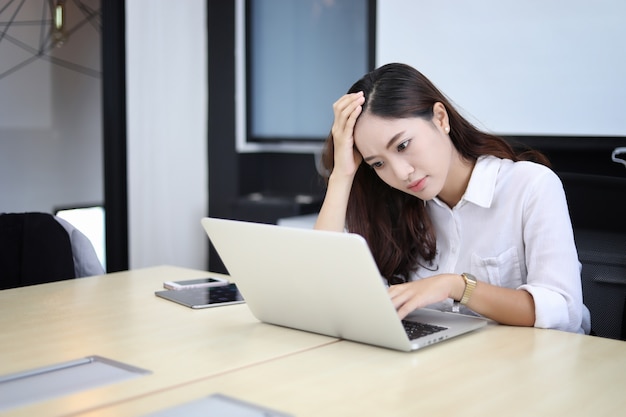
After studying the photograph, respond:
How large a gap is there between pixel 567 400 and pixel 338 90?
9.60 ft

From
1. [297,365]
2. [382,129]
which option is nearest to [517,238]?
[382,129]

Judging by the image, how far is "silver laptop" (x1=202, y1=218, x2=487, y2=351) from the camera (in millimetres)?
1411

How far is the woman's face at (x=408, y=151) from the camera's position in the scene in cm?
186

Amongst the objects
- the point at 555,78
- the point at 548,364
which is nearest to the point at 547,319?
the point at 548,364

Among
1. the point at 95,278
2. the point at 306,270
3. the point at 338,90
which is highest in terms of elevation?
the point at 338,90

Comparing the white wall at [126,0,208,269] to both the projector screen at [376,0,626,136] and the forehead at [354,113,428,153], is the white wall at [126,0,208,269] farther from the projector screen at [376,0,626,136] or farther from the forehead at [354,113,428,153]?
the forehead at [354,113,428,153]

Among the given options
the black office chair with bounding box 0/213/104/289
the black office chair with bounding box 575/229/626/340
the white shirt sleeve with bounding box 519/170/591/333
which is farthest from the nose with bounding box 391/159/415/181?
the black office chair with bounding box 0/213/104/289

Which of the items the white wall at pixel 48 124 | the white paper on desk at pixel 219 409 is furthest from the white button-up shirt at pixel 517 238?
the white wall at pixel 48 124

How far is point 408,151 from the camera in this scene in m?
1.87

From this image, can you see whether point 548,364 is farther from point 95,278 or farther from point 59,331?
point 95,278

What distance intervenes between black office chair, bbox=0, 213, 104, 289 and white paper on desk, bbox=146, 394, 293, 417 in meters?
1.36

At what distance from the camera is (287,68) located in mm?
4176

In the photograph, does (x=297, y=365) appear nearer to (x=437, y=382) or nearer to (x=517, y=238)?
(x=437, y=382)

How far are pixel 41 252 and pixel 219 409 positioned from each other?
1.54 metres
